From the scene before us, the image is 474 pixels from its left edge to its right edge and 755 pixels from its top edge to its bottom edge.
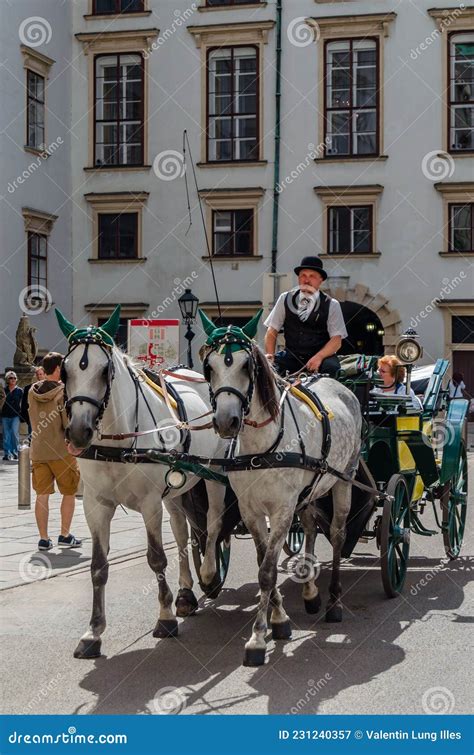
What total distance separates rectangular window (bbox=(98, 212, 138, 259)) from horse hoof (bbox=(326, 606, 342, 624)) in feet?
85.1

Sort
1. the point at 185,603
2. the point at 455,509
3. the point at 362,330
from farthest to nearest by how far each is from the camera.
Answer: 1. the point at 362,330
2. the point at 455,509
3. the point at 185,603

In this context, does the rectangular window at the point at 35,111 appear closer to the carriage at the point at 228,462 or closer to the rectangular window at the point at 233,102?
the rectangular window at the point at 233,102

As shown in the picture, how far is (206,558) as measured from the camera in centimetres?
749

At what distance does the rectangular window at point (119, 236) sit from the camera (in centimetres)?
3269

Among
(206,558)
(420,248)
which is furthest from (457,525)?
(420,248)

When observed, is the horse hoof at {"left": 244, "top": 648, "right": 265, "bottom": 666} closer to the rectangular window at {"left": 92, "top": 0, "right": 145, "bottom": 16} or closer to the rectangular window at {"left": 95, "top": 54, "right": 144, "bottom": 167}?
the rectangular window at {"left": 95, "top": 54, "right": 144, "bottom": 167}

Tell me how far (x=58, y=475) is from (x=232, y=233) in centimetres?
2182

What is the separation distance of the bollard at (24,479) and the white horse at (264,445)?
19.2 feet

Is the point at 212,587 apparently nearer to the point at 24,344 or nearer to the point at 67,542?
the point at 67,542

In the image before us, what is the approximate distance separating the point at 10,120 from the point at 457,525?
22.2 m

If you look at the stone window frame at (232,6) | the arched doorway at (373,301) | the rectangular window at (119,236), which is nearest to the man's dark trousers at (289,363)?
the arched doorway at (373,301)

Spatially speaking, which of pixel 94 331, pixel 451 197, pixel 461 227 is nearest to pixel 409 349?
pixel 94 331

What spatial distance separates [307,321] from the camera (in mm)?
8258

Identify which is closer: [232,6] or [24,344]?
[24,344]
